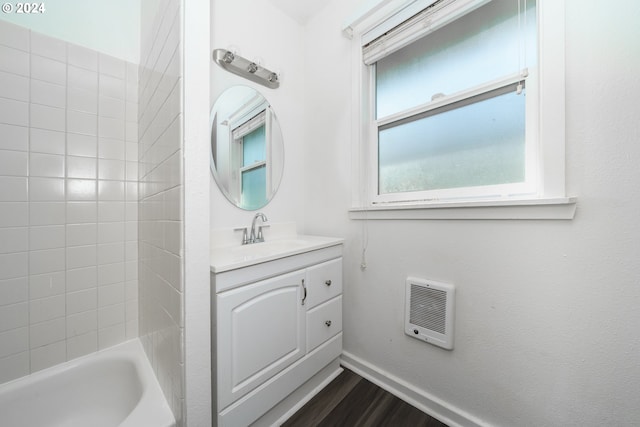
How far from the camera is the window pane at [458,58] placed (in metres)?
1.01

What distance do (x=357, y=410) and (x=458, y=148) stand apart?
57.2 inches

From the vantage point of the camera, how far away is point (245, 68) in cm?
146

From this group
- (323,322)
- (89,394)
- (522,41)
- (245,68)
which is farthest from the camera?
(245,68)

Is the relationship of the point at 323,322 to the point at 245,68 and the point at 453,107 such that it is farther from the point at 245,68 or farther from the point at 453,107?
the point at 245,68

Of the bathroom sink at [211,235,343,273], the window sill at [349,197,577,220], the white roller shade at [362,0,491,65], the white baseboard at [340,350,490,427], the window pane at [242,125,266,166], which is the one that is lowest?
the white baseboard at [340,350,490,427]

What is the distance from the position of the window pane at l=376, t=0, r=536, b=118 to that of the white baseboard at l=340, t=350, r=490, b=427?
158 cm

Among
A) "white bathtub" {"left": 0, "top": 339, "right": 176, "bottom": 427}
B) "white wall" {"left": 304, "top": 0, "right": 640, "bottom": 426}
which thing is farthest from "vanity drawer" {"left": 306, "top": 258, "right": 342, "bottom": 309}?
"white bathtub" {"left": 0, "top": 339, "right": 176, "bottom": 427}

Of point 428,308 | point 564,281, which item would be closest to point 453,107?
point 564,281

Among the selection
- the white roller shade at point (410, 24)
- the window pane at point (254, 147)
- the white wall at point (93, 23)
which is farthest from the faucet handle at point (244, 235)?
the white roller shade at point (410, 24)

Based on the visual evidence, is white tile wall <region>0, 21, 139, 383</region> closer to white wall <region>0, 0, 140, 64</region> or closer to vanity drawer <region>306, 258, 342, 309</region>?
white wall <region>0, 0, 140, 64</region>

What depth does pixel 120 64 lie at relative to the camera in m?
1.25

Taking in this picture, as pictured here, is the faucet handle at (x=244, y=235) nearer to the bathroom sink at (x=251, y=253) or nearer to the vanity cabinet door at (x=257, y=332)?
the bathroom sink at (x=251, y=253)

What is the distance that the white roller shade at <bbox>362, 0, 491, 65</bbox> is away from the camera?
3.63 feet

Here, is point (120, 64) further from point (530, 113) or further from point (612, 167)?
point (612, 167)
